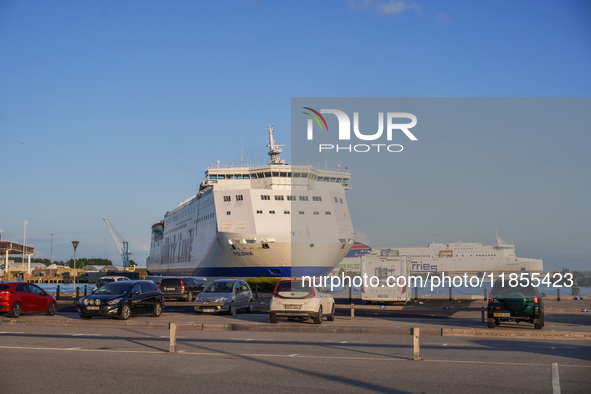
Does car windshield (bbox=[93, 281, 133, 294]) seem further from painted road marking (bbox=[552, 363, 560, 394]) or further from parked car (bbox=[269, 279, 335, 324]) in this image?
painted road marking (bbox=[552, 363, 560, 394])

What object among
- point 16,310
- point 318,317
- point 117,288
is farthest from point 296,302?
point 16,310

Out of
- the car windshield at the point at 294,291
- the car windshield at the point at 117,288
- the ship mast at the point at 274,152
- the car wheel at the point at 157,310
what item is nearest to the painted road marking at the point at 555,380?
the car windshield at the point at 294,291

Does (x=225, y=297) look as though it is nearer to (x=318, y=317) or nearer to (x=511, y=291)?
(x=318, y=317)

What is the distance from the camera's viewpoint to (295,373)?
1049 centimetres

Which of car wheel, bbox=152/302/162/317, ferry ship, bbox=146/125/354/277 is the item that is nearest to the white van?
car wheel, bbox=152/302/162/317

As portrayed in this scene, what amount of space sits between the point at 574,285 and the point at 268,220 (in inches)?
1148

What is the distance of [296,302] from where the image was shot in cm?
2072

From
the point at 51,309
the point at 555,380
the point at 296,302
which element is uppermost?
the point at 296,302

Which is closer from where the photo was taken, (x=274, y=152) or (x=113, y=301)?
(x=113, y=301)

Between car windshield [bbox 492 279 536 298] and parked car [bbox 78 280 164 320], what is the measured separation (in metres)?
12.7

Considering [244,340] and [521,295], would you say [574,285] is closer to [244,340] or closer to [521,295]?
[521,295]

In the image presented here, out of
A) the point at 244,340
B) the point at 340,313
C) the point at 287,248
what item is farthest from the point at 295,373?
the point at 287,248

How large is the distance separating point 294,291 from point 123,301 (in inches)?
253

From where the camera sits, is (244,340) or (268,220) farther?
(268,220)
